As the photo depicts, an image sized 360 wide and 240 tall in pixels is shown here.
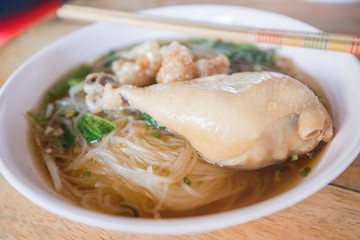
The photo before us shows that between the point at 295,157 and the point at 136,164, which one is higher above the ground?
the point at 295,157

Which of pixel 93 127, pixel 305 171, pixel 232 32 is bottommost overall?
pixel 93 127

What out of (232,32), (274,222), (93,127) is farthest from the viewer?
(232,32)

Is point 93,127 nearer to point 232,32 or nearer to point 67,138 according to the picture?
point 67,138

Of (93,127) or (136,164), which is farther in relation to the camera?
(93,127)

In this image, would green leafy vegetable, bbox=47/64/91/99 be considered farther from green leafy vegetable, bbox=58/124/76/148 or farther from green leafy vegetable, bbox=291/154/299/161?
green leafy vegetable, bbox=291/154/299/161

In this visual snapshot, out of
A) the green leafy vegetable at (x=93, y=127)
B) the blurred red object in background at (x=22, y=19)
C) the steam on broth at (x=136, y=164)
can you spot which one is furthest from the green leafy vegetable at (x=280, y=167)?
the blurred red object in background at (x=22, y=19)

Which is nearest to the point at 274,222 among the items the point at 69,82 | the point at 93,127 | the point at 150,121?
the point at 150,121
